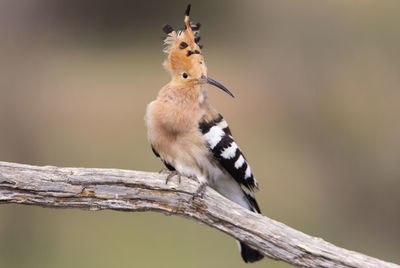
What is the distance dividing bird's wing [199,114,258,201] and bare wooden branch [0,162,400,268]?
136 millimetres

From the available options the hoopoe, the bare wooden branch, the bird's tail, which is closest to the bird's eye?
the hoopoe

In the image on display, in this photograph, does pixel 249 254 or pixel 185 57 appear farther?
pixel 249 254

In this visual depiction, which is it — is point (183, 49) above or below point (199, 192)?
above

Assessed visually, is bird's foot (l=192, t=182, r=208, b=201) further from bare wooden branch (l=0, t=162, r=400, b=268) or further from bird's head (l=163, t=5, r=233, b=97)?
bird's head (l=163, t=5, r=233, b=97)

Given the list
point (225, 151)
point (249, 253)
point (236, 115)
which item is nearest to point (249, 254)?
point (249, 253)

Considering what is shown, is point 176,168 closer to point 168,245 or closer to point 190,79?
point 190,79

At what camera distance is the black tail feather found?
151 cm

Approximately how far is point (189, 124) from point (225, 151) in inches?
4.1

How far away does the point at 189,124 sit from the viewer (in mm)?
1371

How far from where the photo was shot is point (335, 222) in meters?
3.51

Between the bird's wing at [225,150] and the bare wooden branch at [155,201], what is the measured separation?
14 cm

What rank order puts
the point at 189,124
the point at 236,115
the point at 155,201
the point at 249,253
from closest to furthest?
1. the point at 155,201
2. the point at 189,124
3. the point at 249,253
4. the point at 236,115

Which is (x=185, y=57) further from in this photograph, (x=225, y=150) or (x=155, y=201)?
(x=155, y=201)

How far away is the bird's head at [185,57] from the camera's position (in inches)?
53.1
